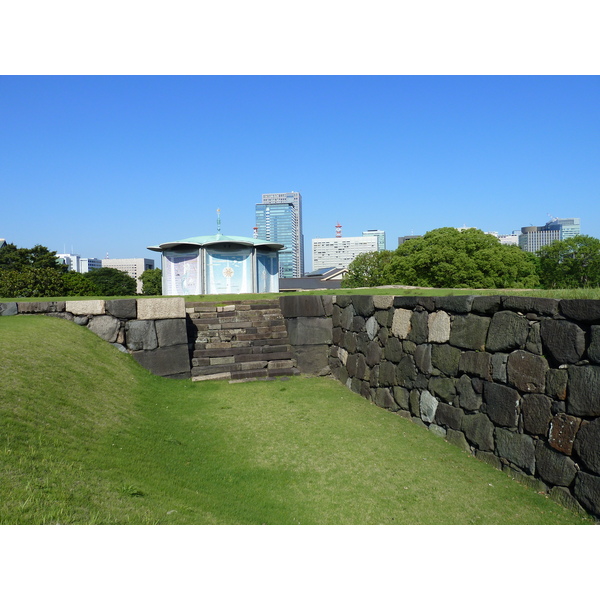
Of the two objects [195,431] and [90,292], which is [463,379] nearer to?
[195,431]

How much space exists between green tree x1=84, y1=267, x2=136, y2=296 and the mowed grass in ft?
139

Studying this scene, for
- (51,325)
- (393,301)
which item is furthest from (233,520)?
(51,325)

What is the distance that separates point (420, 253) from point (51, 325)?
84.0 ft

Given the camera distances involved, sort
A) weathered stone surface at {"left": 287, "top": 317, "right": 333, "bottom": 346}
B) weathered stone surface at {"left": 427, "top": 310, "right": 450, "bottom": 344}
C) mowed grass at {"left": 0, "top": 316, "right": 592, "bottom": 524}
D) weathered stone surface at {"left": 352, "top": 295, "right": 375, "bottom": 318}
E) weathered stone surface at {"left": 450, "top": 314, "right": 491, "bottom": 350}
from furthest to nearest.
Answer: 1. weathered stone surface at {"left": 287, "top": 317, "right": 333, "bottom": 346}
2. weathered stone surface at {"left": 352, "top": 295, "right": 375, "bottom": 318}
3. weathered stone surface at {"left": 427, "top": 310, "right": 450, "bottom": 344}
4. weathered stone surface at {"left": 450, "top": 314, "right": 491, "bottom": 350}
5. mowed grass at {"left": 0, "top": 316, "right": 592, "bottom": 524}

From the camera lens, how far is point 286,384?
8164 mm

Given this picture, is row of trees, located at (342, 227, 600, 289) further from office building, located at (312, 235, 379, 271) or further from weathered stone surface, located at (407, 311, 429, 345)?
office building, located at (312, 235, 379, 271)

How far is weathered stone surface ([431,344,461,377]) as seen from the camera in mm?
5359

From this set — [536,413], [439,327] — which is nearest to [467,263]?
[439,327]

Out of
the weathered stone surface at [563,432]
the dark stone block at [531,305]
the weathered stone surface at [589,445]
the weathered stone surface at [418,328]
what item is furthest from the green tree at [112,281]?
the weathered stone surface at [589,445]

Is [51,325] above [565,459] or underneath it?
above

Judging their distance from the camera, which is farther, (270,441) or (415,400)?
(415,400)

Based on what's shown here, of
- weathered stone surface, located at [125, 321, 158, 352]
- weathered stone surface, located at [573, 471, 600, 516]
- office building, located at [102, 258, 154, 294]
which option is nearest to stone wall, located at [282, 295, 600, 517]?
weathered stone surface, located at [573, 471, 600, 516]

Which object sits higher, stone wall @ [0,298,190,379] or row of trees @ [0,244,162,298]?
row of trees @ [0,244,162,298]

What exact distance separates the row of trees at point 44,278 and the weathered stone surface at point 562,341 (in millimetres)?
19917
